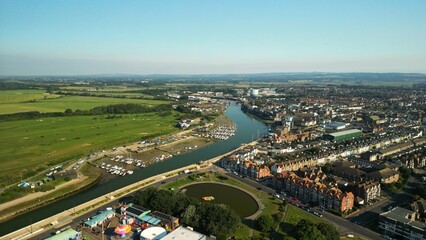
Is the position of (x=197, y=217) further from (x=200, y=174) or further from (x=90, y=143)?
(x=90, y=143)

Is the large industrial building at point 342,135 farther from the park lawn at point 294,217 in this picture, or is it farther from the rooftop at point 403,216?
the park lawn at point 294,217

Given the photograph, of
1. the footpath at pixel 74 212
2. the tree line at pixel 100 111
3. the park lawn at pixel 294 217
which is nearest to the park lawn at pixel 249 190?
the park lawn at pixel 294 217

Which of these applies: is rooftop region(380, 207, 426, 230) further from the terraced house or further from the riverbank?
the riverbank

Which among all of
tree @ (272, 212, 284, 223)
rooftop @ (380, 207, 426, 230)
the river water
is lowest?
the river water

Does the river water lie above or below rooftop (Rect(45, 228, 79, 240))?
below

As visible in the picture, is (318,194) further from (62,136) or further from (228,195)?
(62,136)

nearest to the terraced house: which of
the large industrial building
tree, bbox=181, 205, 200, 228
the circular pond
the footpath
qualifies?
the circular pond

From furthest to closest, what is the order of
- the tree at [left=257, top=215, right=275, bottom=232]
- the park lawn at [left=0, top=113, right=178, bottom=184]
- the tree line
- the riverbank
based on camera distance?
the tree line
the park lawn at [left=0, top=113, right=178, bottom=184]
the riverbank
the tree at [left=257, top=215, right=275, bottom=232]
